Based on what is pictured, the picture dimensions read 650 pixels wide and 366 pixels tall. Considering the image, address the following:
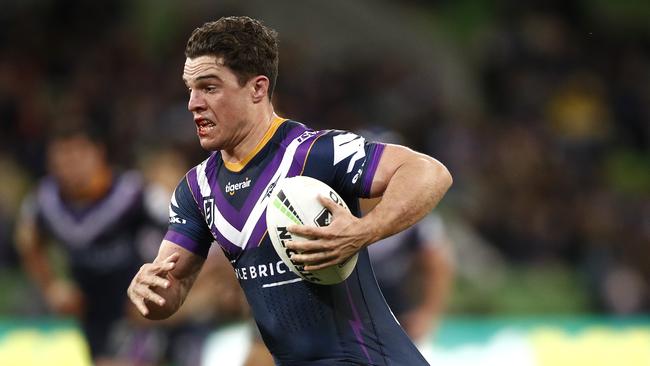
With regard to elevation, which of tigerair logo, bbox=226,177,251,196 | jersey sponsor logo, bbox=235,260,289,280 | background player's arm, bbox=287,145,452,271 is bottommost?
jersey sponsor logo, bbox=235,260,289,280

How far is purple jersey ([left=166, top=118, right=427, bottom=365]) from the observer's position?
4.24 metres

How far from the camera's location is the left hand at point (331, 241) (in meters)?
3.88

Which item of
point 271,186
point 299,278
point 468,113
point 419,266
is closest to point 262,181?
point 271,186

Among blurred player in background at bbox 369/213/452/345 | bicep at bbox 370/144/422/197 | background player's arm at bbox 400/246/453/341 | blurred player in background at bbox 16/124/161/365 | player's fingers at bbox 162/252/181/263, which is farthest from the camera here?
blurred player in background at bbox 16/124/161/365

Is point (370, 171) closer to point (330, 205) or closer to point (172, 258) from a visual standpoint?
point (330, 205)

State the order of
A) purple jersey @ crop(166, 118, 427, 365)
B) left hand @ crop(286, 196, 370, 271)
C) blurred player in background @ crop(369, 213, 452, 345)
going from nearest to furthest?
left hand @ crop(286, 196, 370, 271) → purple jersey @ crop(166, 118, 427, 365) → blurred player in background @ crop(369, 213, 452, 345)

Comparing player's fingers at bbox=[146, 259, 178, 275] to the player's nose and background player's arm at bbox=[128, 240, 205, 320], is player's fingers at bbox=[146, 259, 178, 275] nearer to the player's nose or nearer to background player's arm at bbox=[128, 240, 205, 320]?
background player's arm at bbox=[128, 240, 205, 320]

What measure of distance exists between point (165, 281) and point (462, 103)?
1385 centimetres

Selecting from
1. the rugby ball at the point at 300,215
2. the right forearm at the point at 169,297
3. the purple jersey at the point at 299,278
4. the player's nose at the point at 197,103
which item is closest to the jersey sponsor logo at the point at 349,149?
the purple jersey at the point at 299,278

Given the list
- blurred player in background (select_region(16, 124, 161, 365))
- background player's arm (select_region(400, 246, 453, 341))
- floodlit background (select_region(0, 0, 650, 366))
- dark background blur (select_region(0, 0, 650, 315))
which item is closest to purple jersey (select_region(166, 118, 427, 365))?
background player's arm (select_region(400, 246, 453, 341))

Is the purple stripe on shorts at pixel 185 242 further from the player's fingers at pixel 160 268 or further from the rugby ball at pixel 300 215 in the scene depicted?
the rugby ball at pixel 300 215

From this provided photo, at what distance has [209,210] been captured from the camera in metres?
4.51

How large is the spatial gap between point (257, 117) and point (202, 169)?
37 cm

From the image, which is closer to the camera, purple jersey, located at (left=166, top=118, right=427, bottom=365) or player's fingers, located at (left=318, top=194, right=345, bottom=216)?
player's fingers, located at (left=318, top=194, right=345, bottom=216)
